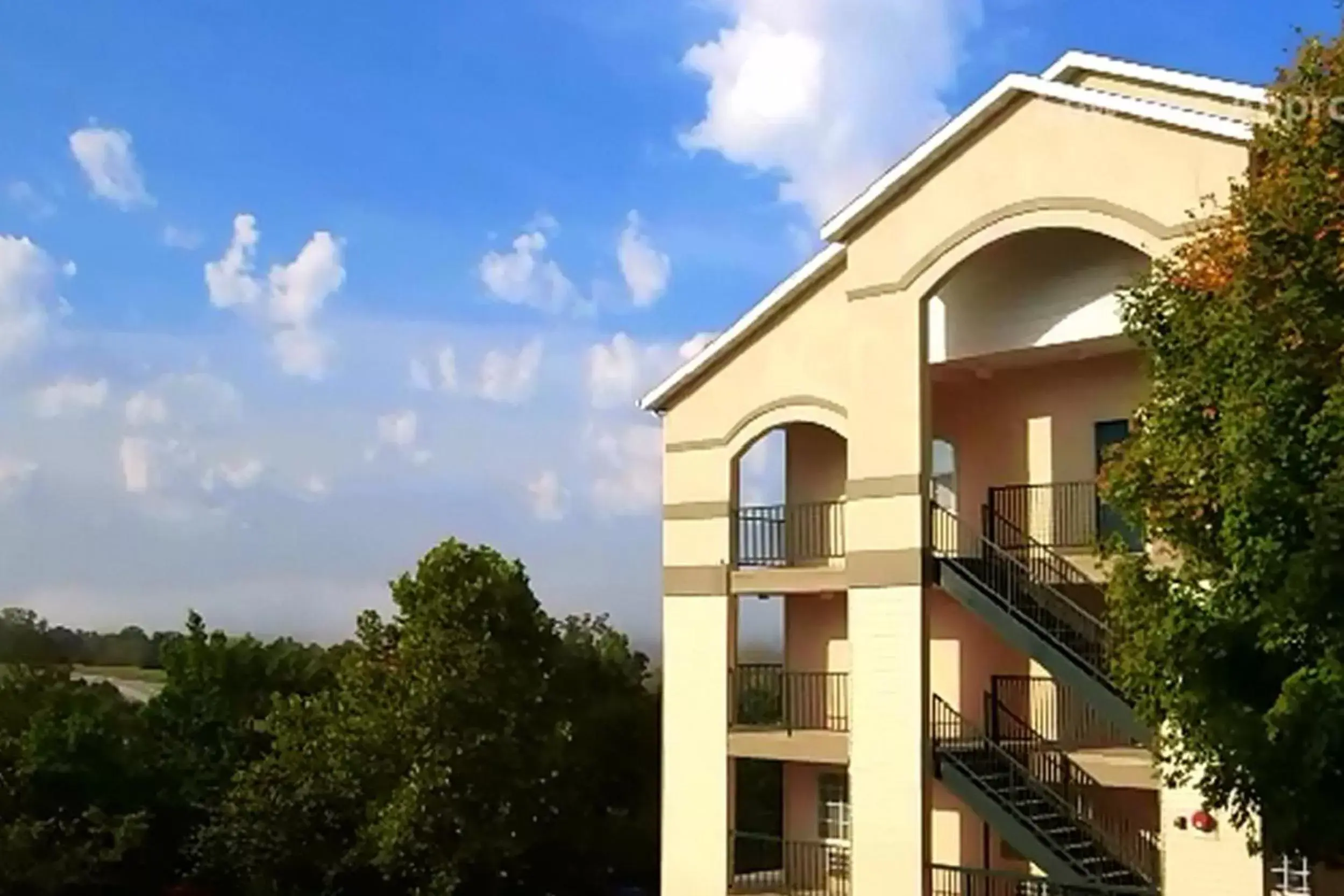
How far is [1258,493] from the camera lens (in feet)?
37.9

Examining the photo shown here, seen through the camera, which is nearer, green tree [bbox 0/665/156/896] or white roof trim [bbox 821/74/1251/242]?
white roof trim [bbox 821/74/1251/242]

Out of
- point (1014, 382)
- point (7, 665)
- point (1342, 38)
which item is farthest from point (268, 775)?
point (1342, 38)

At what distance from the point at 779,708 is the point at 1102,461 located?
20.8 ft

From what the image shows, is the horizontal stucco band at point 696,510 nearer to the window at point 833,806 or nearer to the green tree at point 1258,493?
the window at point 833,806

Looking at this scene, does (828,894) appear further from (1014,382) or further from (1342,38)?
(1342,38)

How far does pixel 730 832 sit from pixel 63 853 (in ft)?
36.3

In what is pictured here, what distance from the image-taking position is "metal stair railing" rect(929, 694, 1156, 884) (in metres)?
18.0

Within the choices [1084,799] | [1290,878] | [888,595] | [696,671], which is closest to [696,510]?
[696,671]

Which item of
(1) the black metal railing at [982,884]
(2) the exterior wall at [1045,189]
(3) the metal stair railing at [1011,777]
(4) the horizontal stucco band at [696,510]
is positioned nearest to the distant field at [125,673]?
(4) the horizontal stucco band at [696,510]

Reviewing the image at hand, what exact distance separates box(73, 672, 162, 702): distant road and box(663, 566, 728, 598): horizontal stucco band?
36.4ft

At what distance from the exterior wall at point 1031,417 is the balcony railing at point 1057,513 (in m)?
0.23

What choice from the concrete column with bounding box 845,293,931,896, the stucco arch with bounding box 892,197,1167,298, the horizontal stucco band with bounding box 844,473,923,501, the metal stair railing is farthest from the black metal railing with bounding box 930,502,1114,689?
the stucco arch with bounding box 892,197,1167,298

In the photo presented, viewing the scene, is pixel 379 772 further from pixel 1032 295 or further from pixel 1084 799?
pixel 1032 295

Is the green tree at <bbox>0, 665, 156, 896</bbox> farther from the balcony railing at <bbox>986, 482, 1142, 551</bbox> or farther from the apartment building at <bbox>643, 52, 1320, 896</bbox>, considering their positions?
the balcony railing at <bbox>986, 482, 1142, 551</bbox>
